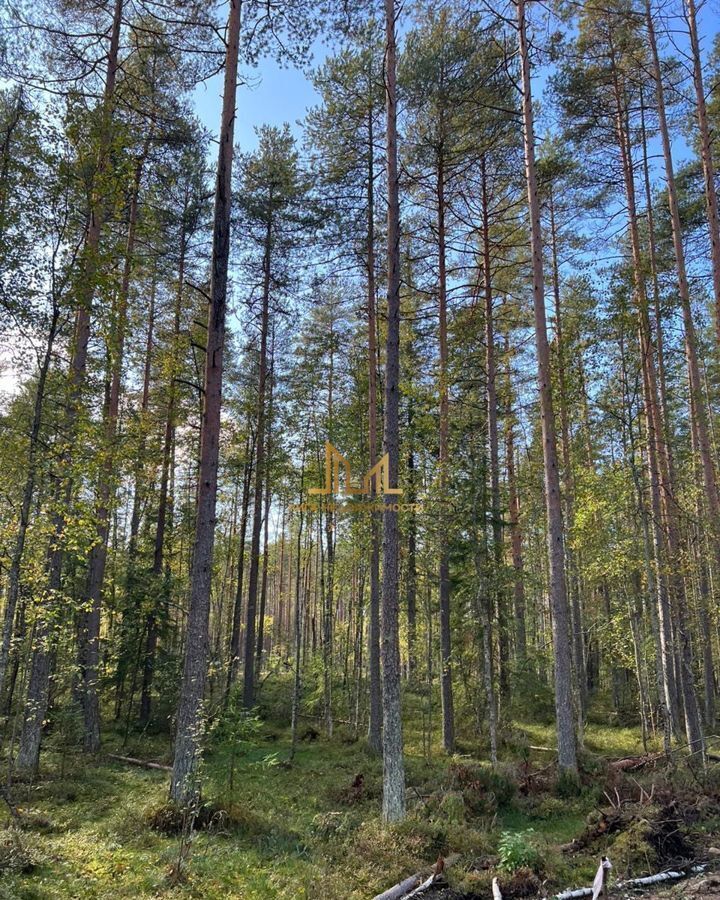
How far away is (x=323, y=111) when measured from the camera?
11.4m

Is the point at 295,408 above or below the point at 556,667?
above

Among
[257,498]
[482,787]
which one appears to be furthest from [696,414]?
[257,498]

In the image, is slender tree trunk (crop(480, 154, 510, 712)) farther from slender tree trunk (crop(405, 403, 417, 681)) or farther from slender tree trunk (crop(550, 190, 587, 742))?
slender tree trunk (crop(405, 403, 417, 681))

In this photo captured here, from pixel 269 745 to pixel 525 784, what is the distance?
22.4 feet

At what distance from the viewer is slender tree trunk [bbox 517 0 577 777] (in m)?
8.49

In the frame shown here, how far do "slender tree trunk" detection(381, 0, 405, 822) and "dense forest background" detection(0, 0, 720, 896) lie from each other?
0.05 metres

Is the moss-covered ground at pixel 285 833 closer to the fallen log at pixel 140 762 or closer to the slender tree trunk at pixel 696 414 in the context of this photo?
the fallen log at pixel 140 762

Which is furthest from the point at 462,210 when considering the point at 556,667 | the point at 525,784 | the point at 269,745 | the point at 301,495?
the point at 269,745

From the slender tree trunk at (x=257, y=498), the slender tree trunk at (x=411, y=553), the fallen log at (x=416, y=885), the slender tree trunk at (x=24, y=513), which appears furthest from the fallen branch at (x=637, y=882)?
the slender tree trunk at (x=257, y=498)

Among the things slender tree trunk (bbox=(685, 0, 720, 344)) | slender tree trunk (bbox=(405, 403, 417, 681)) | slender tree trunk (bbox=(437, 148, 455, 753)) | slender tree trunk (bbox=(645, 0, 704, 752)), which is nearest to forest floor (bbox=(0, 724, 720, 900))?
slender tree trunk (bbox=(645, 0, 704, 752))

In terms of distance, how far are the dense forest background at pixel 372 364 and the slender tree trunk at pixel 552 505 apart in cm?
6

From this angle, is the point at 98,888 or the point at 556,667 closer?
the point at 98,888

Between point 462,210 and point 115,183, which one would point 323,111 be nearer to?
point 462,210

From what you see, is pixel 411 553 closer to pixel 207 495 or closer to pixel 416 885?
pixel 207 495
